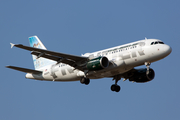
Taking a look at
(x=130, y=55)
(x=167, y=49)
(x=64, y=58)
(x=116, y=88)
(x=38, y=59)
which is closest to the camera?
(x=167, y=49)

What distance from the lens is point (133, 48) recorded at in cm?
4484

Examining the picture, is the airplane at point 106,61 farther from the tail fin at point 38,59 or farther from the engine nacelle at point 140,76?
the tail fin at point 38,59

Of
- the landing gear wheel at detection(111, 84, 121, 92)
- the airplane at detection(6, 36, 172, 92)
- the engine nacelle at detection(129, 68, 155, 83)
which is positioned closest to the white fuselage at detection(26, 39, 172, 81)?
the airplane at detection(6, 36, 172, 92)

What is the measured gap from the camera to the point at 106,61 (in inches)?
1756

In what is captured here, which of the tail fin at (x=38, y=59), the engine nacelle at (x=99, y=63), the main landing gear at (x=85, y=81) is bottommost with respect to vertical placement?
the main landing gear at (x=85, y=81)

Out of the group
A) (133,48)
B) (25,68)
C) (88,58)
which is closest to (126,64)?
(133,48)

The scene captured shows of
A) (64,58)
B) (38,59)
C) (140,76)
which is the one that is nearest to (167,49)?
(140,76)

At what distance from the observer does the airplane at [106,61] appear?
4416 centimetres

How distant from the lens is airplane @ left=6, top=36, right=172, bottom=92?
44.2 m

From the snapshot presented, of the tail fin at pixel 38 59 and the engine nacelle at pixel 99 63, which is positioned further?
the tail fin at pixel 38 59

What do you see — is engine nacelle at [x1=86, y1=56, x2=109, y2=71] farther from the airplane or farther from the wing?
the wing

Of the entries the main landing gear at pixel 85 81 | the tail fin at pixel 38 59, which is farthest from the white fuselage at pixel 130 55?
the tail fin at pixel 38 59

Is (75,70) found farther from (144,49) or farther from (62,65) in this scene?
(144,49)

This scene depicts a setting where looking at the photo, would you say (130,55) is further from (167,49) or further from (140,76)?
(140,76)
